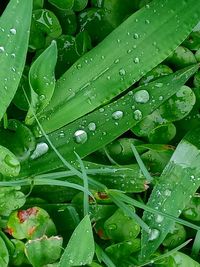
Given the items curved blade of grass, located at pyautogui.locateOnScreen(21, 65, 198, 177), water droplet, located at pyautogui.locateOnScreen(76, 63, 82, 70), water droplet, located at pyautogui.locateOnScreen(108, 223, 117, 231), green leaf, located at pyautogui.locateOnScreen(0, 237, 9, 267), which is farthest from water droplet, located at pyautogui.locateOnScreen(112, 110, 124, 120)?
green leaf, located at pyautogui.locateOnScreen(0, 237, 9, 267)

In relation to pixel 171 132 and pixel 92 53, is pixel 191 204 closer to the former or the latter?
pixel 171 132

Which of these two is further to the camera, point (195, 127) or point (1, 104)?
point (195, 127)

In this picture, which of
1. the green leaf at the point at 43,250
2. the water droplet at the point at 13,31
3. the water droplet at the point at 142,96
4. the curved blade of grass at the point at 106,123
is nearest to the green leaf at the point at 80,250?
the green leaf at the point at 43,250

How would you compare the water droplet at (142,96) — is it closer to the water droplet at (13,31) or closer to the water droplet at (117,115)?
the water droplet at (117,115)

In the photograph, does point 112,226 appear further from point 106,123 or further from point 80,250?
point 106,123

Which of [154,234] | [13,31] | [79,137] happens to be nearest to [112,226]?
[154,234]

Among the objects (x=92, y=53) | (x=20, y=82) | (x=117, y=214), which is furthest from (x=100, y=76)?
(x=117, y=214)
